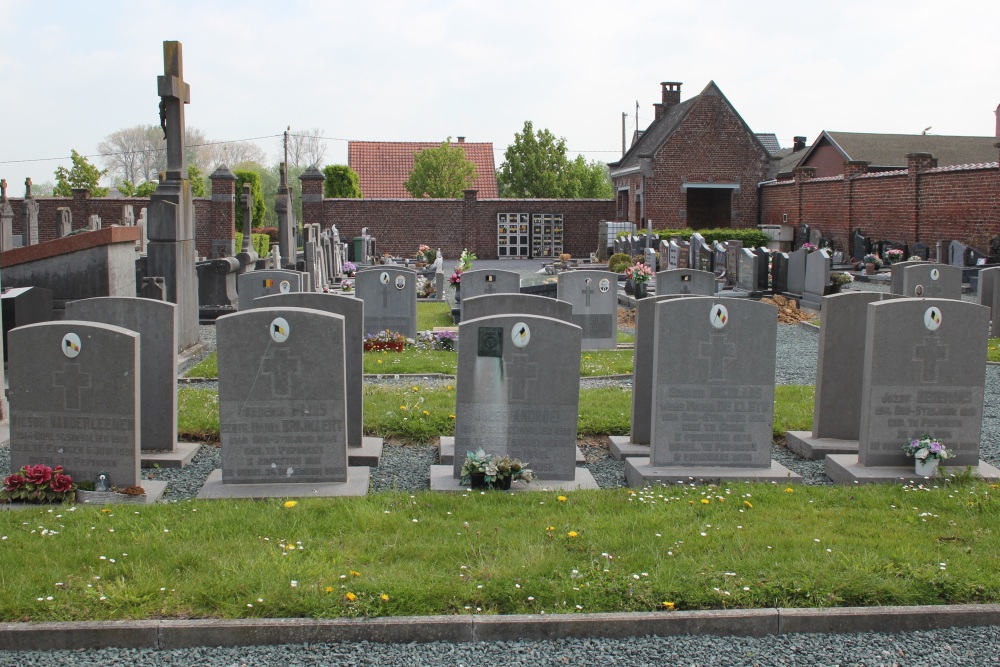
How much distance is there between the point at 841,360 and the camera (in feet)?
25.4

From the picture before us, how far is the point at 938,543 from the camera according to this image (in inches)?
206

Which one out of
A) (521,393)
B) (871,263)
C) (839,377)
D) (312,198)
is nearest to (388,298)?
(839,377)

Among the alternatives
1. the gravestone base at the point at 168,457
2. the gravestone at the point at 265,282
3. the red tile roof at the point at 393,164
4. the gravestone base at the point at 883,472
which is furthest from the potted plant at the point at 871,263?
the red tile roof at the point at 393,164

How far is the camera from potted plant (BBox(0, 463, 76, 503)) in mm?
5863

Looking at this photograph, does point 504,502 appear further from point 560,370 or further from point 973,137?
point 973,137

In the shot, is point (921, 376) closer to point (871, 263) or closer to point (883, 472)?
point (883, 472)

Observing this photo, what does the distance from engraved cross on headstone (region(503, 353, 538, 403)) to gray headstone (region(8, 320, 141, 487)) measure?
2.32 meters

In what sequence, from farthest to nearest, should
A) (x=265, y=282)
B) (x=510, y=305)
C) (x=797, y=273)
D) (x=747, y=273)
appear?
(x=747, y=273) → (x=797, y=273) → (x=265, y=282) → (x=510, y=305)

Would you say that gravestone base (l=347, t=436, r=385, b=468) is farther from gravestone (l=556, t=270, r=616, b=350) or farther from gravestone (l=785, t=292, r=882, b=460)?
gravestone (l=556, t=270, r=616, b=350)

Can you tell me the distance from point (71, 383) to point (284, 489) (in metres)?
1.45

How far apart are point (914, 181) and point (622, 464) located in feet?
79.7

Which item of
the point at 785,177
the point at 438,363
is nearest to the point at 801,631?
the point at 438,363

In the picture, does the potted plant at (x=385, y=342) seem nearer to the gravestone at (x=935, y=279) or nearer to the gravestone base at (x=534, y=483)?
the gravestone base at (x=534, y=483)

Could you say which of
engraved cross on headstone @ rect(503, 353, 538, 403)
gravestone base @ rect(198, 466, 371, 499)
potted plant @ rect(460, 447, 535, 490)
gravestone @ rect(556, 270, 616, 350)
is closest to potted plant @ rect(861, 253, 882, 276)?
gravestone @ rect(556, 270, 616, 350)
